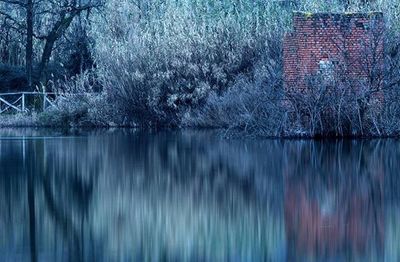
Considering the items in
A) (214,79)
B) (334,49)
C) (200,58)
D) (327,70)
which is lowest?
(214,79)

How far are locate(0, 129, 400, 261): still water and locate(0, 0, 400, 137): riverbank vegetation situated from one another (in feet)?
17.0

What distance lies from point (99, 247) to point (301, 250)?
204 cm

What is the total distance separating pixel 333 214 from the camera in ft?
38.6

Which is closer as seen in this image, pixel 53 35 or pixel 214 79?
pixel 214 79

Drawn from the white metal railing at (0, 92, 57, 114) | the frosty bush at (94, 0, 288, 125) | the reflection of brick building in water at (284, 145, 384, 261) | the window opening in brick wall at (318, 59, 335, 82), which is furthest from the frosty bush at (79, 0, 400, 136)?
the reflection of brick building in water at (284, 145, 384, 261)

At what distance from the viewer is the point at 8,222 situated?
1142 cm

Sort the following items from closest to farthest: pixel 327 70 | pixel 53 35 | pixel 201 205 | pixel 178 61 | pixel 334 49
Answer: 1. pixel 201 205
2. pixel 327 70
3. pixel 334 49
4. pixel 178 61
5. pixel 53 35

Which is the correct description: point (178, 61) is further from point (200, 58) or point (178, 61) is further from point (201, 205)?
point (201, 205)

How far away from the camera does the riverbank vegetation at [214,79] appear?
1142 inches

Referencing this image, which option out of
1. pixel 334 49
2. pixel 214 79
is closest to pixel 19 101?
pixel 214 79

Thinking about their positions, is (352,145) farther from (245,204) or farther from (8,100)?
(8,100)

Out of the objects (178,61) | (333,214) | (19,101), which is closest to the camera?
(333,214)

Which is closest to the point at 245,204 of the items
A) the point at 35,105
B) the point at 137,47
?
the point at 137,47

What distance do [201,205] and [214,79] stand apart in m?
25.3
